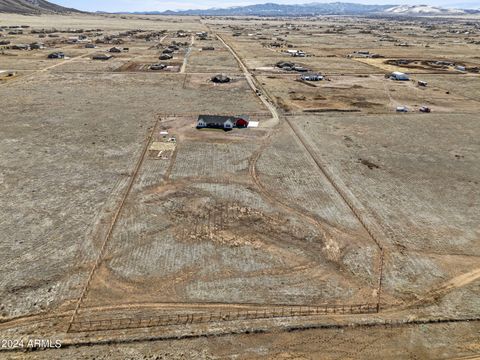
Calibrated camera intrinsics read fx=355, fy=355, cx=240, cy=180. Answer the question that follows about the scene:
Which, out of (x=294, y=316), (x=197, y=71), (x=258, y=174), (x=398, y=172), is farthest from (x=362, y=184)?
(x=197, y=71)

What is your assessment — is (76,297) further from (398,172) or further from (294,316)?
(398,172)

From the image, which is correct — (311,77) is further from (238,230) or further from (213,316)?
(213,316)

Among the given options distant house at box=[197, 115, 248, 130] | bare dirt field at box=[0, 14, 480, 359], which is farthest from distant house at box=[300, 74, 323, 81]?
distant house at box=[197, 115, 248, 130]

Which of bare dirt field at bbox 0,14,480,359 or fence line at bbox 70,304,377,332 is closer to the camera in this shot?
bare dirt field at bbox 0,14,480,359

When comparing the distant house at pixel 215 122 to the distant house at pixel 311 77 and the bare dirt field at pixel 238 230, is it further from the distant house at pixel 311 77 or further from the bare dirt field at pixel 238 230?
the distant house at pixel 311 77

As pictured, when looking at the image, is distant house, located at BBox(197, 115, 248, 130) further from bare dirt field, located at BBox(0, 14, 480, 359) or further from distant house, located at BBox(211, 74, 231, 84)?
distant house, located at BBox(211, 74, 231, 84)

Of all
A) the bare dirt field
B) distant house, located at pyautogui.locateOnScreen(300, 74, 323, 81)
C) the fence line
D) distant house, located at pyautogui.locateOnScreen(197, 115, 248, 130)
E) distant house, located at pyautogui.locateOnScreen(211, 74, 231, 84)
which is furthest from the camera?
distant house, located at pyautogui.locateOnScreen(300, 74, 323, 81)

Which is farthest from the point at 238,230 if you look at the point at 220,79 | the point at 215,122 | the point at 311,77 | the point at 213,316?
the point at 311,77
